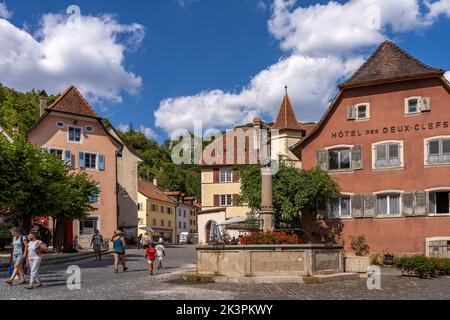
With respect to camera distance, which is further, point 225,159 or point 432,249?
point 225,159

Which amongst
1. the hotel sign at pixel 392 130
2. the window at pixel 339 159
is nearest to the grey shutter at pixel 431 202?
the hotel sign at pixel 392 130

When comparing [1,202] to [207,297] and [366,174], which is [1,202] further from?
[366,174]

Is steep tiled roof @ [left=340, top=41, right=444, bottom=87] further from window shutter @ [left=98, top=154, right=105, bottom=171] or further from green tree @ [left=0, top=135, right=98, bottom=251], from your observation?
window shutter @ [left=98, top=154, right=105, bottom=171]

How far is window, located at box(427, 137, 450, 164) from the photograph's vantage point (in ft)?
95.7

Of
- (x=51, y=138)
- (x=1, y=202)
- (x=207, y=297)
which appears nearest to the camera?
(x=207, y=297)

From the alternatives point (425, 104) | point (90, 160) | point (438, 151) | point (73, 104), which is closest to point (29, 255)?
point (438, 151)

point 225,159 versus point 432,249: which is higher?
point 225,159

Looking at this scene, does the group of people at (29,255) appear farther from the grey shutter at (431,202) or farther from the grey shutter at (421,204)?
the grey shutter at (431,202)

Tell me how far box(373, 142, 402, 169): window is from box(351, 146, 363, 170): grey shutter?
732 millimetres

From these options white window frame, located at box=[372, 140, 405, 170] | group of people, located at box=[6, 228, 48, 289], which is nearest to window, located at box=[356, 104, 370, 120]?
white window frame, located at box=[372, 140, 405, 170]

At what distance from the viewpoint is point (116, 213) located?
44.4 meters

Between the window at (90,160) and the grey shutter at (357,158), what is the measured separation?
2013cm

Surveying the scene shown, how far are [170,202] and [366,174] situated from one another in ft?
165
